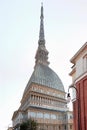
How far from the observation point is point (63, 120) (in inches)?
5856

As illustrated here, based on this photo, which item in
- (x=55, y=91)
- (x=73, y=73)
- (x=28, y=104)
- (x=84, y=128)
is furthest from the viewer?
(x=55, y=91)

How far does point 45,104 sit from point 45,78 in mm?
22915

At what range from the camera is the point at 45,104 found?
149125 millimetres

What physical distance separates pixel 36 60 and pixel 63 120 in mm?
53369

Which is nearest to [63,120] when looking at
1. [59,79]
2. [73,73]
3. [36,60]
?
[59,79]

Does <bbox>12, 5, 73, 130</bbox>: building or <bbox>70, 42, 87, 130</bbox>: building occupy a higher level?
<bbox>12, 5, 73, 130</bbox>: building

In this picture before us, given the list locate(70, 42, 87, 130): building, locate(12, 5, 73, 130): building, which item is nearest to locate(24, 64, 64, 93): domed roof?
locate(12, 5, 73, 130): building

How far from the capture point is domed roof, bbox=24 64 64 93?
162550 mm

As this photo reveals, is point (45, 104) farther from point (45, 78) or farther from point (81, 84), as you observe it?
point (81, 84)

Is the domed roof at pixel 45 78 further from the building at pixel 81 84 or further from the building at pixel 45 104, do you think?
the building at pixel 81 84

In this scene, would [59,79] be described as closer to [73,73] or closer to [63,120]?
[63,120]

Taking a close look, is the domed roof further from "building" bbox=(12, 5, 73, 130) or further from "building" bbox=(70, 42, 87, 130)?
"building" bbox=(70, 42, 87, 130)

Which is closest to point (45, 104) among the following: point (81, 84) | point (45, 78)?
point (45, 78)

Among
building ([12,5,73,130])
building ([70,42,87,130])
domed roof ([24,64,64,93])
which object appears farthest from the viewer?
domed roof ([24,64,64,93])
